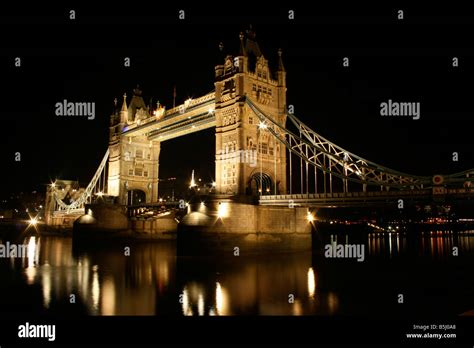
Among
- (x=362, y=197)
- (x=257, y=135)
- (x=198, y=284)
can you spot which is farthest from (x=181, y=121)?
(x=198, y=284)

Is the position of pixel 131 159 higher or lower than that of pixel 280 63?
lower

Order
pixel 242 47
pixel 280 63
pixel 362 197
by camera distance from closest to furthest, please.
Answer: pixel 362 197
pixel 242 47
pixel 280 63

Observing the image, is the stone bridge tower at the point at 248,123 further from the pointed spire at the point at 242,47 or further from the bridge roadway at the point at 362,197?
the bridge roadway at the point at 362,197

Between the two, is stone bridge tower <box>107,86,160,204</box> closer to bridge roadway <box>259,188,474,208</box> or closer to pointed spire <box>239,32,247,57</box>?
pointed spire <box>239,32,247,57</box>

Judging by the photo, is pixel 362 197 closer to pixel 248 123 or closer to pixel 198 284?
pixel 248 123

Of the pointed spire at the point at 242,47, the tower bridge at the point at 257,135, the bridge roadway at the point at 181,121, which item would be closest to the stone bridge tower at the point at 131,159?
the bridge roadway at the point at 181,121

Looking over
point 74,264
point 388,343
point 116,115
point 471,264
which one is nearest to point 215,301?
point 388,343
